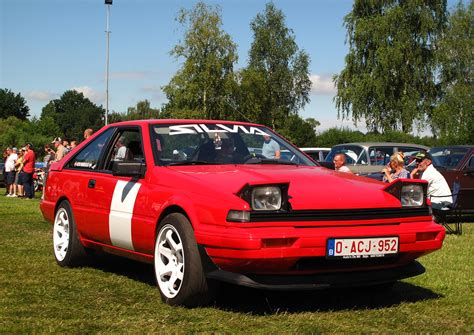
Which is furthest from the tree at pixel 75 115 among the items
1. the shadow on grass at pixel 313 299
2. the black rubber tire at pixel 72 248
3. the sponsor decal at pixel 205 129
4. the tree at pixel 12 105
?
the shadow on grass at pixel 313 299


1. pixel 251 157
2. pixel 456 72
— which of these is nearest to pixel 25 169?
pixel 251 157

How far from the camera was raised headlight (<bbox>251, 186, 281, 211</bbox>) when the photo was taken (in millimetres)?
4785

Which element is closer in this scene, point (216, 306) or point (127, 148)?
point (216, 306)

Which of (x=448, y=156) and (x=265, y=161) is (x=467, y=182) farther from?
(x=265, y=161)

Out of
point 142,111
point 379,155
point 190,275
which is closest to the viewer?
point 190,275

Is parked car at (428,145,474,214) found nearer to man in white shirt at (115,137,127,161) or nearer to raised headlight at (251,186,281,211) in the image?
man in white shirt at (115,137,127,161)

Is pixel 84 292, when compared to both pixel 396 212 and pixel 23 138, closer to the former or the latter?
pixel 396 212

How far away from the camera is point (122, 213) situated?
608 centimetres

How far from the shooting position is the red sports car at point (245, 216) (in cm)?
476

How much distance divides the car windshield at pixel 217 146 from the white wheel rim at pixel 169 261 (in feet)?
2.42

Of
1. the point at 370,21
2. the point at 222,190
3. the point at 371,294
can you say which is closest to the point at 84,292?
the point at 222,190

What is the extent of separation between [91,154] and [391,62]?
40.5 m

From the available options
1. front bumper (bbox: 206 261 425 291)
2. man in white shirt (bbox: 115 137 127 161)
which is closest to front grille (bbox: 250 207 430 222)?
front bumper (bbox: 206 261 425 291)

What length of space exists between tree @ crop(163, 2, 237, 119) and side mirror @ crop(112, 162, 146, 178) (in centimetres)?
5314
